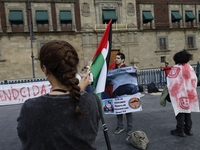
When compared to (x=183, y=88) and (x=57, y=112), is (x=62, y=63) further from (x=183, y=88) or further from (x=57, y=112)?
(x=183, y=88)

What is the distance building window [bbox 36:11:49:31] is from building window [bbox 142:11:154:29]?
12.7 m

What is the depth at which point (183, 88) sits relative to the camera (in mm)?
3549

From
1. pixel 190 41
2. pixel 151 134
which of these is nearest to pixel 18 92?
pixel 151 134

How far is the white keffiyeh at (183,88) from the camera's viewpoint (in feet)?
11.6

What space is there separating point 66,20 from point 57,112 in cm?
1988

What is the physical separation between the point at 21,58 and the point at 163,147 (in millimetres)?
18729

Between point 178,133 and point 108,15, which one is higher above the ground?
point 108,15

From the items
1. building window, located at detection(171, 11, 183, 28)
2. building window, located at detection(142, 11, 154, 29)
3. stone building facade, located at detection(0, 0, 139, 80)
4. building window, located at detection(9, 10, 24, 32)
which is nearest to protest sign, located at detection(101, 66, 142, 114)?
stone building facade, located at detection(0, 0, 139, 80)

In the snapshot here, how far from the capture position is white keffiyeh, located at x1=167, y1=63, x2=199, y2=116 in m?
3.54

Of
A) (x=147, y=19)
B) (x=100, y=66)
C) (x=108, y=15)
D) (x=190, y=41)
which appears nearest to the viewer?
(x=100, y=66)

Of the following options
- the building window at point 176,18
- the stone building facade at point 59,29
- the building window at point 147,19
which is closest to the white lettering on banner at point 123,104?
the stone building facade at point 59,29

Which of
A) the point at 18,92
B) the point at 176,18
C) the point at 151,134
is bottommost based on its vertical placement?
the point at 151,134

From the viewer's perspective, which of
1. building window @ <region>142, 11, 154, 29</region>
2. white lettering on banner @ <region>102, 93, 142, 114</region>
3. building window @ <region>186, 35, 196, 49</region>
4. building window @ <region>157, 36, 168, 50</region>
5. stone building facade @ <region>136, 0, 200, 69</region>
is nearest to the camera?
white lettering on banner @ <region>102, 93, 142, 114</region>

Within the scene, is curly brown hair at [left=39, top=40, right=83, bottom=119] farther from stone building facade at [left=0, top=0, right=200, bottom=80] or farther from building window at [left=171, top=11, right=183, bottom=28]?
building window at [left=171, top=11, right=183, bottom=28]
